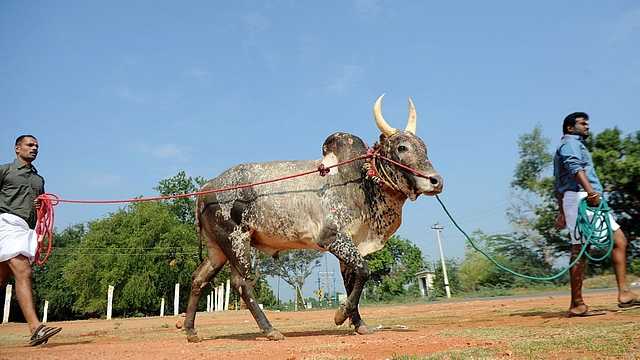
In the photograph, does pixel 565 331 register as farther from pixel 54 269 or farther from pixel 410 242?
pixel 54 269

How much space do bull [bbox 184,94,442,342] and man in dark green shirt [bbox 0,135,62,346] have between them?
1.94 metres

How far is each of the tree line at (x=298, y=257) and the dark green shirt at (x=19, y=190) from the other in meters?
20.8

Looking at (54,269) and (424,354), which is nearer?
(424,354)

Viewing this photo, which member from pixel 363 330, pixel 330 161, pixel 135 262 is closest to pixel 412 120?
pixel 330 161

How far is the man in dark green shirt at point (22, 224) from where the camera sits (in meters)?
6.01

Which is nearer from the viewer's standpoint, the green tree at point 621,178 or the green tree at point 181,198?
the green tree at point 621,178

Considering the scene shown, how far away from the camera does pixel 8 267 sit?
6.19m

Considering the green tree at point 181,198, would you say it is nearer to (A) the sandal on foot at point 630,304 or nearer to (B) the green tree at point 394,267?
(B) the green tree at point 394,267

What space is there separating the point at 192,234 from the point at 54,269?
68.7ft

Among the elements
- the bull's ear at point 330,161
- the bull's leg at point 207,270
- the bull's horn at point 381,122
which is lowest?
the bull's leg at point 207,270

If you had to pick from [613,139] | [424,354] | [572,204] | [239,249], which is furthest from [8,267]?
[613,139]

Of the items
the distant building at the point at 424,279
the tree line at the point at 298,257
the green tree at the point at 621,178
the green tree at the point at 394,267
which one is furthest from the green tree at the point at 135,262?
the green tree at the point at 621,178

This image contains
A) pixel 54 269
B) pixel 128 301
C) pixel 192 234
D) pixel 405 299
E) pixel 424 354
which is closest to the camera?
pixel 424 354

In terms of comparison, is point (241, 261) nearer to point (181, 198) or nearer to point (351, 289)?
point (351, 289)
